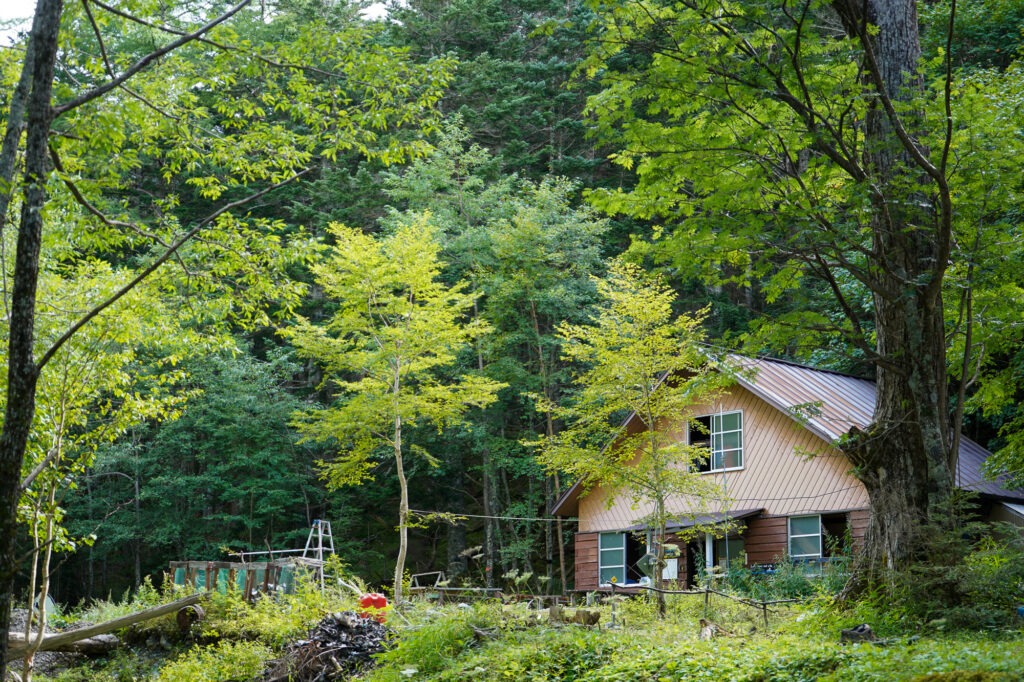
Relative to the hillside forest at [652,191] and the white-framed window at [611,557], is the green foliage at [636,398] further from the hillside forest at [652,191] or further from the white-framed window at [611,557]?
the white-framed window at [611,557]

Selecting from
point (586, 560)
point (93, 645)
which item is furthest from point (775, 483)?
point (93, 645)

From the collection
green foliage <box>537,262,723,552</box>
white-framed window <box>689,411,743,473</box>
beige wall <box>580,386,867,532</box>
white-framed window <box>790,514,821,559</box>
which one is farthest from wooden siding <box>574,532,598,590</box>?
white-framed window <box>790,514,821,559</box>

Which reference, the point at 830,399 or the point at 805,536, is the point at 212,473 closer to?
the point at 805,536

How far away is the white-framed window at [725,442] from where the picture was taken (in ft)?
66.4

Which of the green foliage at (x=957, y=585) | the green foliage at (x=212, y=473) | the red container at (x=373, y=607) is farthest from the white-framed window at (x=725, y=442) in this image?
the green foliage at (x=212, y=473)

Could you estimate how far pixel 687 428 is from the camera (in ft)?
70.3

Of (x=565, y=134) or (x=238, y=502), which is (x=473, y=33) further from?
(x=238, y=502)

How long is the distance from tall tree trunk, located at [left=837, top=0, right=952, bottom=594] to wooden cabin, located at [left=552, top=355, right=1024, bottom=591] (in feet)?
28.3

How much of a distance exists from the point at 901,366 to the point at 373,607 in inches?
348

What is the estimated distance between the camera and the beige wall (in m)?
17.9

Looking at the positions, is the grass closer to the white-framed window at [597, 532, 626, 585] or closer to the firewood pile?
the firewood pile

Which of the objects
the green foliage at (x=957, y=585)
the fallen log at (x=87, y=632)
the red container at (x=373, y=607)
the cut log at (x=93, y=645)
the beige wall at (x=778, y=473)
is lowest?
the cut log at (x=93, y=645)

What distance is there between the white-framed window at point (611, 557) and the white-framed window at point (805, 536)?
4.80 metres

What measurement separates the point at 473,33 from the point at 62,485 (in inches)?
1042
